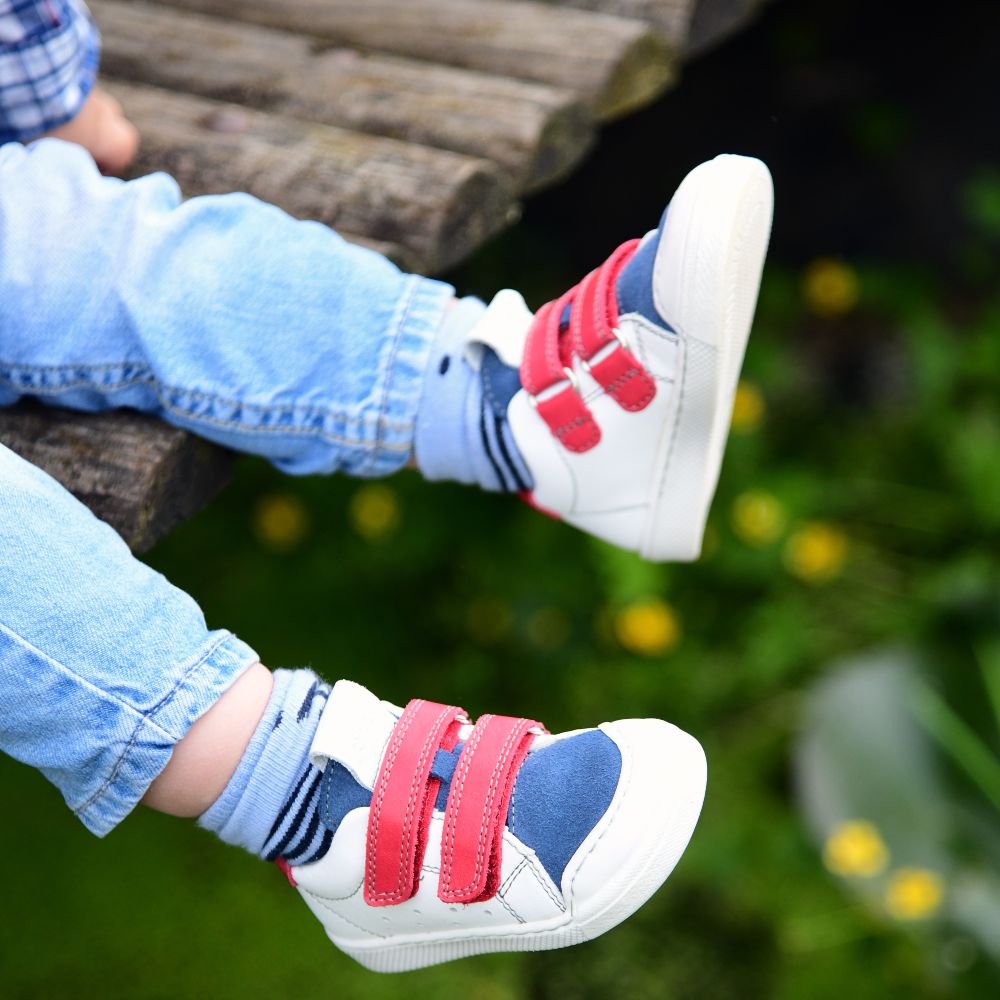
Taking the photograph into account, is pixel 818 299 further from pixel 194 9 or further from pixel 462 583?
pixel 194 9

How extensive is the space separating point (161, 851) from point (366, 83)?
129 centimetres

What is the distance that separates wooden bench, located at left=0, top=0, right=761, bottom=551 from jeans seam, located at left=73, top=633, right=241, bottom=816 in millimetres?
178

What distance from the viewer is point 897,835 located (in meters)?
2.01

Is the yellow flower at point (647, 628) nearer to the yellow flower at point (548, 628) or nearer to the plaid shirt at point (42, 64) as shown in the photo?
the yellow flower at point (548, 628)

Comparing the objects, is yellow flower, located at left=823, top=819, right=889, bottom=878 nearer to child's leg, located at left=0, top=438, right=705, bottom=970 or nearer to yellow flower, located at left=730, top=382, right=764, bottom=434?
yellow flower, located at left=730, top=382, right=764, bottom=434

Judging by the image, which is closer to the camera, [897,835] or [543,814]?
[543,814]

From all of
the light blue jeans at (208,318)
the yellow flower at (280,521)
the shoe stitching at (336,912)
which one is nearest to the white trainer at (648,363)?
the light blue jeans at (208,318)

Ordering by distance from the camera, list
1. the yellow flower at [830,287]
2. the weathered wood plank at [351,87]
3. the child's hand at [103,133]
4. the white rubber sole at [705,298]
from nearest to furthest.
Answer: the white rubber sole at [705,298] < the child's hand at [103,133] < the weathered wood plank at [351,87] < the yellow flower at [830,287]

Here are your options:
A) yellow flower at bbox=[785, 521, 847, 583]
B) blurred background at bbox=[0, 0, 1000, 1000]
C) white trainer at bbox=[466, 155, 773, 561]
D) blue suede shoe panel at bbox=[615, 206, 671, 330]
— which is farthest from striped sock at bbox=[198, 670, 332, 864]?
yellow flower at bbox=[785, 521, 847, 583]

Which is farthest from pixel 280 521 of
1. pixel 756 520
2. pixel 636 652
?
pixel 756 520

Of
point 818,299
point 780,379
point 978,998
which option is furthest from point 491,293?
point 978,998

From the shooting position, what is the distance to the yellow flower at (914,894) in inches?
74.9

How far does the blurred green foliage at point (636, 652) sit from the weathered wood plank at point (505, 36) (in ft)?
2.59

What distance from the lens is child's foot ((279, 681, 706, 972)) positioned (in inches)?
39.8
